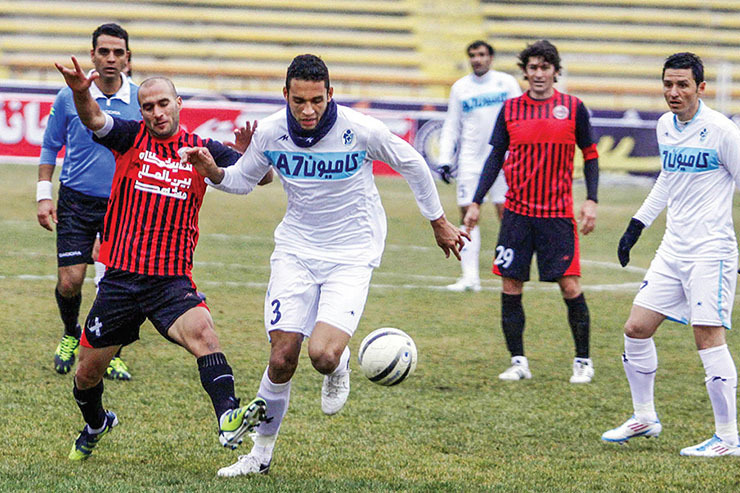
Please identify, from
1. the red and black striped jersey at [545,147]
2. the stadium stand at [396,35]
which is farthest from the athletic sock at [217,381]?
the stadium stand at [396,35]

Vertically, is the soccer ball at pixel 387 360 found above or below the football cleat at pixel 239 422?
above

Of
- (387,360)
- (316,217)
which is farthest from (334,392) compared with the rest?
(316,217)

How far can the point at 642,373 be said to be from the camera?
19.5 ft

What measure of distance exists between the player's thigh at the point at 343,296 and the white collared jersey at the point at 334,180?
58 millimetres

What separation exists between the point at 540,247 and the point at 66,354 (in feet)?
10.7

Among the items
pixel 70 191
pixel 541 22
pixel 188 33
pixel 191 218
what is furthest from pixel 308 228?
pixel 541 22

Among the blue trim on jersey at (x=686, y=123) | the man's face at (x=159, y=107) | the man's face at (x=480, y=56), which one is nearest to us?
the man's face at (x=159, y=107)

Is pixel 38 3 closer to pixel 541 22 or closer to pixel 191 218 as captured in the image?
pixel 541 22

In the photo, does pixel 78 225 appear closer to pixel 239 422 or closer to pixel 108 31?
pixel 108 31

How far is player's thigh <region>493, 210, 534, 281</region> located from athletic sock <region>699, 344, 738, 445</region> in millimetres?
1826

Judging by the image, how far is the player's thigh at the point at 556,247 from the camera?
7246 millimetres

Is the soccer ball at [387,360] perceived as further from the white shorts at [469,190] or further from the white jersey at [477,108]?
the white jersey at [477,108]

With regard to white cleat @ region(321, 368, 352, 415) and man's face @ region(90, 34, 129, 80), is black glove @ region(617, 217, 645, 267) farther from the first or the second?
man's face @ region(90, 34, 129, 80)

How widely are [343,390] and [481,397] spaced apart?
173 cm
